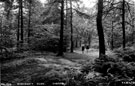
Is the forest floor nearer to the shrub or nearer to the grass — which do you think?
the grass

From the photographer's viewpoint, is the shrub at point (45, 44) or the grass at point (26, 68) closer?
the grass at point (26, 68)

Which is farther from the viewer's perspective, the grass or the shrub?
the shrub

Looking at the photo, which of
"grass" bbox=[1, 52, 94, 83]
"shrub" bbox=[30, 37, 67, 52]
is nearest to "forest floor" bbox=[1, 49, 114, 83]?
"grass" bbox=[1, 52, 94, 83]

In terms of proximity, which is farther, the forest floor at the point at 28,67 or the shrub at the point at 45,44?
the shrub at the point at 45,44

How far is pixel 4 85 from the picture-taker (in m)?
4.66

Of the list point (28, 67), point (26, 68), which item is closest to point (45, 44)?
point (28, 67)

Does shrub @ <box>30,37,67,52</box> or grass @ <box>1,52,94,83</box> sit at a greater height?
shrub @ <box>30,37,67,52</box>

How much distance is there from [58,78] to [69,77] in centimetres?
47

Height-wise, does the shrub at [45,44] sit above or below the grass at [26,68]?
above

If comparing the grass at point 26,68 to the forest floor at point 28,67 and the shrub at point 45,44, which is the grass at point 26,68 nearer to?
the forest floor at point 28,67

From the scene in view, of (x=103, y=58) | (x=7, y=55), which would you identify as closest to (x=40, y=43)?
(x=7, y=55)

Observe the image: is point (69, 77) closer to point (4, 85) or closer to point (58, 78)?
point (58, 78)

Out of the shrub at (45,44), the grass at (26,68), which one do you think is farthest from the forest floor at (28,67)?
the shrub at (45,44)

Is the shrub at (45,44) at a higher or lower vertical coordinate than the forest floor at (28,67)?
higher
